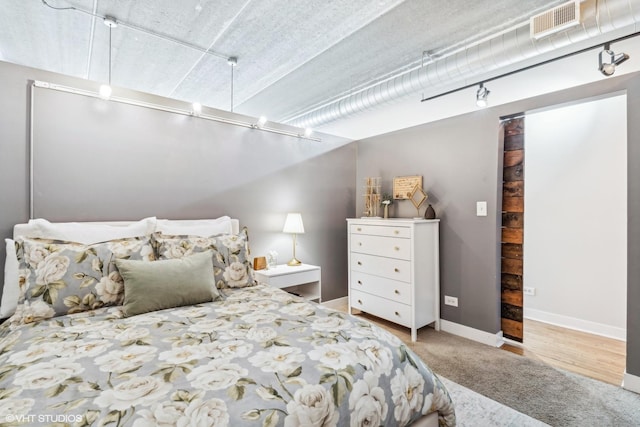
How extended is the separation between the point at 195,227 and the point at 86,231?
71cm

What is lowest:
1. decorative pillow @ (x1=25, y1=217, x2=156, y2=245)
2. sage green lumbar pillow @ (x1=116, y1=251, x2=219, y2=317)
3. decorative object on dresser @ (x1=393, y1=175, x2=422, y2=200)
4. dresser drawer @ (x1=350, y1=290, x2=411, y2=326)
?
dresser drawer @ (x1=350, y1=290, x2=411, y2=326)

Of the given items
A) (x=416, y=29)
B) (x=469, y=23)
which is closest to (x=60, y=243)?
(x=416, y=29)

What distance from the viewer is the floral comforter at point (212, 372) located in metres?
0.88

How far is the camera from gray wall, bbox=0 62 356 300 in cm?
218

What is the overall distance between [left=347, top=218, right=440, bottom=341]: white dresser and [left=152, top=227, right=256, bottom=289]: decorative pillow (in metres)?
1.45

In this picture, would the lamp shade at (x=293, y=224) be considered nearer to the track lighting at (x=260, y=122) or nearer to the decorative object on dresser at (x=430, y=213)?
the track lighting at (x=260, y=122)

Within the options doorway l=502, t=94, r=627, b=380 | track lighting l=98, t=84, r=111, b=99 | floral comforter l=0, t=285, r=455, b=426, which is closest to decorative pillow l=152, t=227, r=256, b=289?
floral comforter l=0, t=285, r=455, b=426

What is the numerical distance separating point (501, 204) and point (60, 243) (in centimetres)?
345

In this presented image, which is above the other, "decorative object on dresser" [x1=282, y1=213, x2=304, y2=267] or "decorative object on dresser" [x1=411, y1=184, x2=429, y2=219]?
"decorative object on dresser" [x1=411, y1=184, x2=429, y2=219]

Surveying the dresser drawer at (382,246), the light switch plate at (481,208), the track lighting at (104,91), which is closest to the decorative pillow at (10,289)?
the track lighting at (104,91)

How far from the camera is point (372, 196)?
3.78 meters

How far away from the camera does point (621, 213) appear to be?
9.68 ft

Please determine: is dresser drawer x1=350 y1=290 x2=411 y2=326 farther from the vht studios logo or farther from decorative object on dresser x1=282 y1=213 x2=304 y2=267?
the vht studios logo

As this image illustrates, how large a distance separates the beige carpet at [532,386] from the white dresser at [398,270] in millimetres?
341
